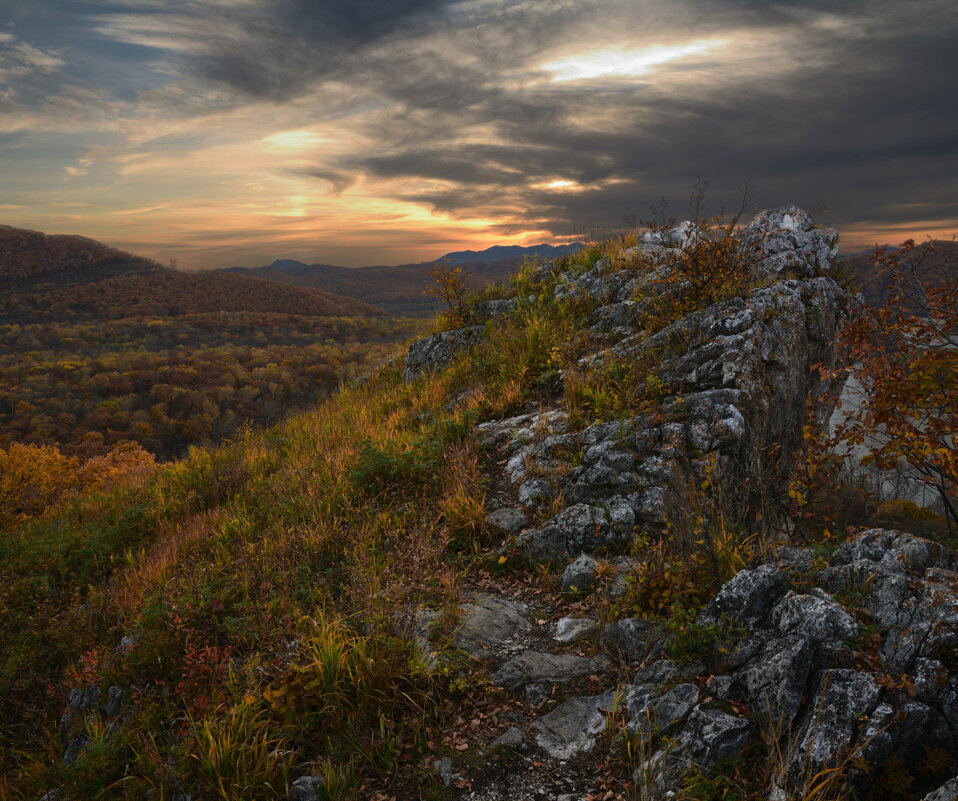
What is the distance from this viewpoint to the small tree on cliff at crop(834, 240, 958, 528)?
14.4ft

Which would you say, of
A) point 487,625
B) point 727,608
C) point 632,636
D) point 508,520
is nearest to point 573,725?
point 632,636

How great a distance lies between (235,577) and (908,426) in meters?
7.16

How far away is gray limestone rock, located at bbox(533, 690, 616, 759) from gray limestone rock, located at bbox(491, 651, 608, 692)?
29 centimetres

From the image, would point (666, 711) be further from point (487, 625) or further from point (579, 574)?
point (579, 574)

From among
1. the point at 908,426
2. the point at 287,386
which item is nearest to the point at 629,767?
the point at 908,426

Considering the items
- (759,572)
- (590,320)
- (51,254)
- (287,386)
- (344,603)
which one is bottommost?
(287,386)

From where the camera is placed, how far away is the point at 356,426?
34.6 feet

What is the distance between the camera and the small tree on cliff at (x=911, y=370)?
14.4 ft

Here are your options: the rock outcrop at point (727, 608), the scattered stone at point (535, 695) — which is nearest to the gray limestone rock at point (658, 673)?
the rock outcrop at point (727, 608)

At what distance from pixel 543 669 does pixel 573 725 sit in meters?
0.61

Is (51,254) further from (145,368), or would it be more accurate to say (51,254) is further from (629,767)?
(629,767)

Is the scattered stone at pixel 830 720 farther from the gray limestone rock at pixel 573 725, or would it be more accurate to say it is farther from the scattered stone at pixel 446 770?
the scattered stone at pixel 446 770

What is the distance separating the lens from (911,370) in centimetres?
450

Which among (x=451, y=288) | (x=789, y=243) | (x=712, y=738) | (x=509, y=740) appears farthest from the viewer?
(x=451, y=288)
